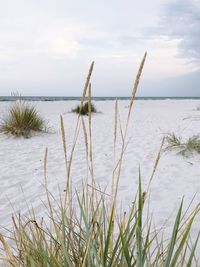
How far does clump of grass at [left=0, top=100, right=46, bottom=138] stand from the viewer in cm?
620

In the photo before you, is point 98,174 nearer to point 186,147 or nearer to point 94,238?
point 186,147

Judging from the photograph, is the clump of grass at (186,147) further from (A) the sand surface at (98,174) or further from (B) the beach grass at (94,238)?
(B) the beach grass at (94,238)

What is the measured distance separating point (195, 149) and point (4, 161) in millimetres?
2823

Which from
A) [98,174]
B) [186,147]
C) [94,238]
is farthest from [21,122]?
[94,238]

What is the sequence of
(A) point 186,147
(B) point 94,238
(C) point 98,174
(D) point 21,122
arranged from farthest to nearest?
1. (D) point 21,122
2. (A) point 186,147
3. (C) point 98,174
4. (B) point 94,238

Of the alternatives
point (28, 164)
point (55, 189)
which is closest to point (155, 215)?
point (55, 189)

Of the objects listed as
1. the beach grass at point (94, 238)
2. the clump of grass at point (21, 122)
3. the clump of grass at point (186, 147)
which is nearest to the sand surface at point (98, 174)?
the clump of grass at point (186, 147)

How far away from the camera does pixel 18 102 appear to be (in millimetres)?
6695

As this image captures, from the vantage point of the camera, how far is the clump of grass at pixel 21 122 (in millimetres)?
6195

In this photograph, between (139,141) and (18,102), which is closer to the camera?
(139,141)

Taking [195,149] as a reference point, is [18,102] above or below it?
above

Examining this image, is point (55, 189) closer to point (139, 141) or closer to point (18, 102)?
point (139, 141)

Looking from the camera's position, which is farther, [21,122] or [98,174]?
[21,122]

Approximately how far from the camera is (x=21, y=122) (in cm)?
621
